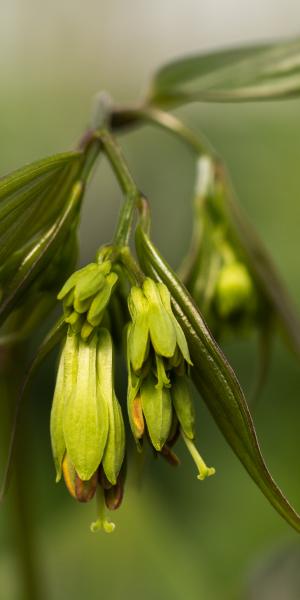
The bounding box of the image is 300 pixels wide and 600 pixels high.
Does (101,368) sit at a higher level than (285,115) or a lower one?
lower

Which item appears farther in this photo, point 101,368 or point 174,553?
point 174,553

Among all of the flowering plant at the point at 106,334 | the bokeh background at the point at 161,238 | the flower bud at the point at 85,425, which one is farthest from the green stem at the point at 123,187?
the bokeh background at the point at 161,238

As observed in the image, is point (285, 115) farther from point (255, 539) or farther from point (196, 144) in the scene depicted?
point (196, 144)

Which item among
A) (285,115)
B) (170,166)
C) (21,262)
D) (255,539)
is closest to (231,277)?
(21,262)

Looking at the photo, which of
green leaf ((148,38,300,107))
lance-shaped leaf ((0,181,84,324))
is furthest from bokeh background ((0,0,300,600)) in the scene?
green leaf ((148,38,300,107))

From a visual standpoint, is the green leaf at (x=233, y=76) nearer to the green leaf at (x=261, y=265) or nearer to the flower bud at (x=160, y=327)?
the green leaf at (x=261, y=265)

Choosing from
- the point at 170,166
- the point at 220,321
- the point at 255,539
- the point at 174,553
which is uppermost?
the point at 170,166
